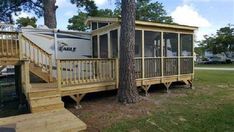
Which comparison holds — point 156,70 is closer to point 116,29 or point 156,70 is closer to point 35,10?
point 116,29

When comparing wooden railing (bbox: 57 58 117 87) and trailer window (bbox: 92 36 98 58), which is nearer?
wooden railing (bbox: 57 58 117 87)

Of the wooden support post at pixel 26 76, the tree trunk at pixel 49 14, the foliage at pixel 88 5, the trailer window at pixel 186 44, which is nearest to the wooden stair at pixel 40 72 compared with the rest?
the wooden support post at pixel 26 76

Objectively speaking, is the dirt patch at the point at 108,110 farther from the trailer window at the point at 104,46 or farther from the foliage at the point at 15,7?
the foliage at the point at 15,7

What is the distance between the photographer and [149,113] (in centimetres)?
700

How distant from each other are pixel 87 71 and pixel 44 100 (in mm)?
2116

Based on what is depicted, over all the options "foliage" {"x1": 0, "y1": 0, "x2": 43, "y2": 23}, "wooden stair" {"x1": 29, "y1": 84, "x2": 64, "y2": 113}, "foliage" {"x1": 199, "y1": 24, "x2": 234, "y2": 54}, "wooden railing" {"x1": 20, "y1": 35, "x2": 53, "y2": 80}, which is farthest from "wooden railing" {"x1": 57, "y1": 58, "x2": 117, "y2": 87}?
"foliage" {"x1": 199, "y1": 24, "x2": 234, "y2": 54}

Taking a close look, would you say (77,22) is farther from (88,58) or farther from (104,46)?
(88,58)

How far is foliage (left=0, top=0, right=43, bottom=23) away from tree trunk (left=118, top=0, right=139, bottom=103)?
1262 centimetres

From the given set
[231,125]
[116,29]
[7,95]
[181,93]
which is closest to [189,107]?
[231,125]

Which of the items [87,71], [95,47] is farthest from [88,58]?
[95,47]

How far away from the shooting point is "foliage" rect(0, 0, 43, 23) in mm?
17453

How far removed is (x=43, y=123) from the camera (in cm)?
555

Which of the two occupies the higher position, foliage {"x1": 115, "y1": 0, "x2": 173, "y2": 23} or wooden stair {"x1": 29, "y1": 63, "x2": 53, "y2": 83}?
foliage {"x1": 115, "y1": 0, "x2": 173, "y2": 23}

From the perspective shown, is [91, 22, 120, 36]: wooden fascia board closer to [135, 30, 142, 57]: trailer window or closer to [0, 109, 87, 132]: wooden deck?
[135, 30, 142, 57]: trailer window
